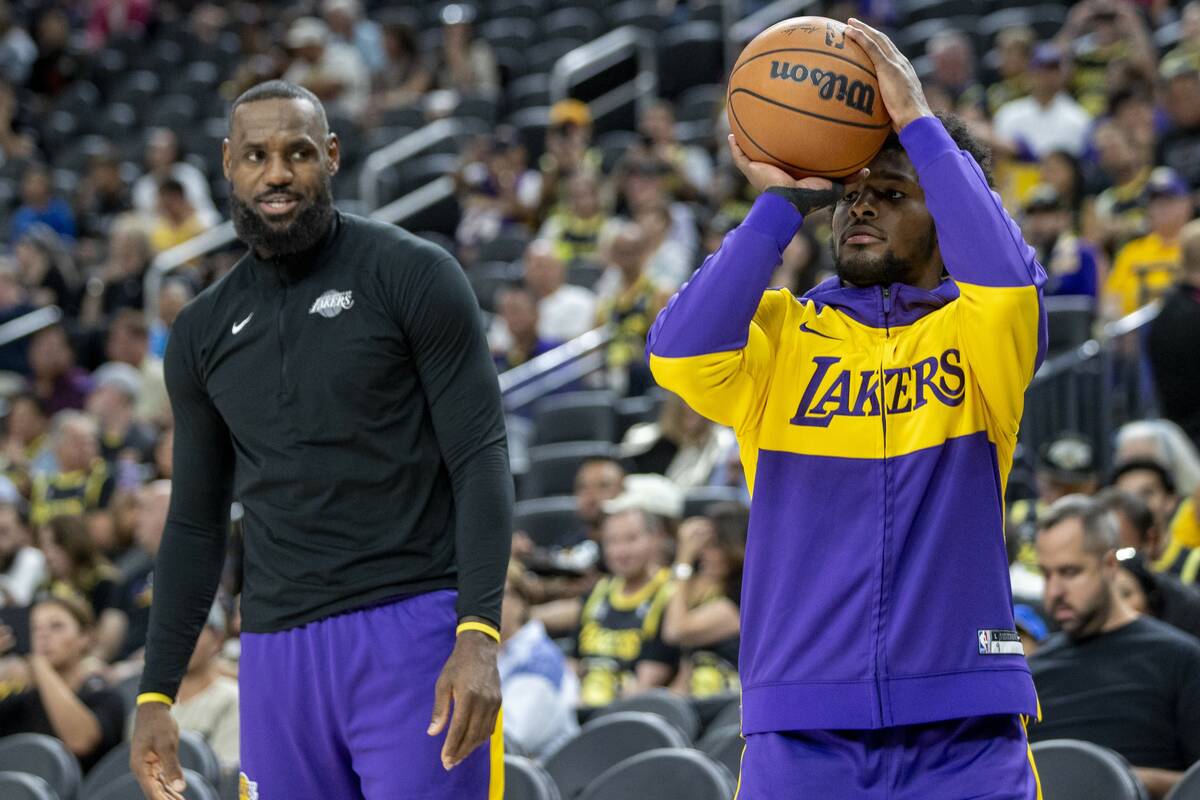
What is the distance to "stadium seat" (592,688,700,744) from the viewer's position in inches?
223

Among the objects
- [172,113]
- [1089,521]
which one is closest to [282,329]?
[1089,521]

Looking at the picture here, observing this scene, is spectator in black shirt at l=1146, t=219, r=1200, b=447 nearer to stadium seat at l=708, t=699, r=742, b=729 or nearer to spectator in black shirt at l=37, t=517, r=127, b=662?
stadium seat at l=708, t=699, r=742, b=729

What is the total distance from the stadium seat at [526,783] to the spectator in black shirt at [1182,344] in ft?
13.2

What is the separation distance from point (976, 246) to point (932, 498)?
379 millimetres

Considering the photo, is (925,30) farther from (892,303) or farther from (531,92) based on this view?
(892,303)

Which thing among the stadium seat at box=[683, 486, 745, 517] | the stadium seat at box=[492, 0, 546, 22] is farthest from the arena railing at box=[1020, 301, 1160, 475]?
the stadium seat at box=[492, 0, 546, 22]

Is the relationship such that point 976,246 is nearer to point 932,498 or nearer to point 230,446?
point 932,498

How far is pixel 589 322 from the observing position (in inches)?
418

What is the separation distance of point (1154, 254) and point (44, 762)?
5.87 meters

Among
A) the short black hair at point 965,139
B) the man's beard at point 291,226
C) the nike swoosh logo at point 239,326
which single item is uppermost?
the short black hair at point 965,139

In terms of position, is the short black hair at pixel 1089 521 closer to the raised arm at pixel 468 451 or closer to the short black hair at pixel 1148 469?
the short black hair at pixel 1148 469

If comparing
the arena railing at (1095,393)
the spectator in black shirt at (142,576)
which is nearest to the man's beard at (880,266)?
the arena railing at (1095,393)

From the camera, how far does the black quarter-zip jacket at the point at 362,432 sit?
3168 mm

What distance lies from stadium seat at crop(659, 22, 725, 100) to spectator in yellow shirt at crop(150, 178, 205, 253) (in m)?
3.97
